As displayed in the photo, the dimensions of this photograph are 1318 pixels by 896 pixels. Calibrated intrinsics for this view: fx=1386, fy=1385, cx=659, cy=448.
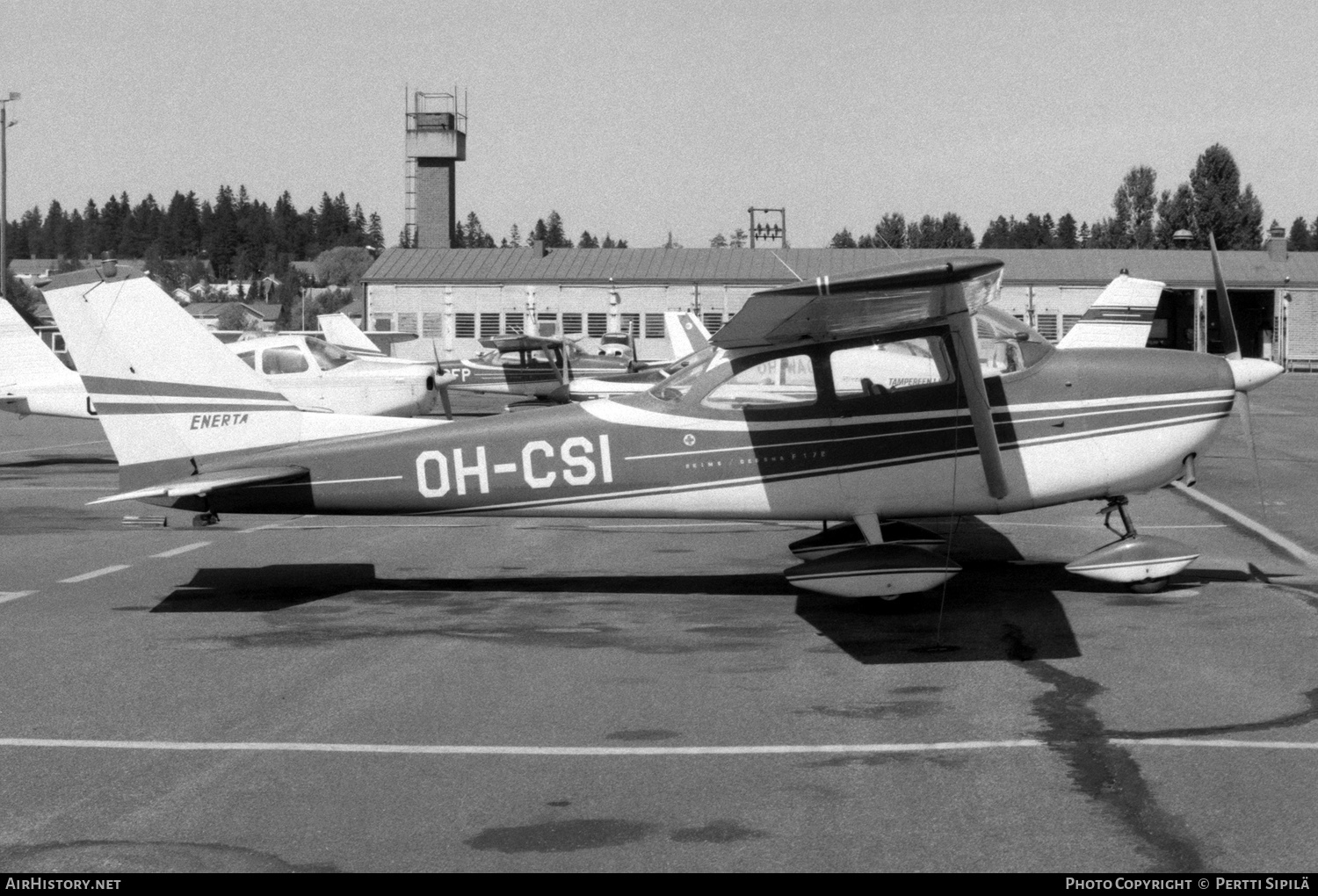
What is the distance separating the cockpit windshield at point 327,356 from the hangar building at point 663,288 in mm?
42692

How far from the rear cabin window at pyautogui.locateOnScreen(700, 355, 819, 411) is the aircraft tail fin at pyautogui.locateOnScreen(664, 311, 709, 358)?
18.9m

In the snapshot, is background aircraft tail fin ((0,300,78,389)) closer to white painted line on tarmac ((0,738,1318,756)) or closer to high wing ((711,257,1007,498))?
high wing ((711,257,1007,498))

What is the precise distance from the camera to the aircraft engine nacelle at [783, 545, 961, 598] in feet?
28.6

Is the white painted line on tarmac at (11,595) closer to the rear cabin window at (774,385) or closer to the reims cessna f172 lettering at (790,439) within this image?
the reims cessna f172 lettering at (790,439)

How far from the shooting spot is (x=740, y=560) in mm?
11523

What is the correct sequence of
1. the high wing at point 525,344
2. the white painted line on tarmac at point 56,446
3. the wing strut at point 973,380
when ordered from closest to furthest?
the wing strut at point 973,380 < the white painted line on tarmac at point 56,446 < the high wing at point 525,344

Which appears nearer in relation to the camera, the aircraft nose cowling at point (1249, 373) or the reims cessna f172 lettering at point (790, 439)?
the reims cessna f172 lettering at point (790, 439)

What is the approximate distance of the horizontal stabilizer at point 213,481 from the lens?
363 inches

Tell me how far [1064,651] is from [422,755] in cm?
377

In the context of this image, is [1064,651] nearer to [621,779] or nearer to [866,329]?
[866,329]

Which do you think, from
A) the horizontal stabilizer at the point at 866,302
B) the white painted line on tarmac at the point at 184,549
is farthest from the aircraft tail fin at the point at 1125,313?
the white painted line on tarmac at the point at 184,549

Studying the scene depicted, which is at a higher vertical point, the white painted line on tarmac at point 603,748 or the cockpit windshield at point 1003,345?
the cockpit windshield at point 1003,345

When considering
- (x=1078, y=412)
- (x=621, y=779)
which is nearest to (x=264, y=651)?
(x=621, y=779)

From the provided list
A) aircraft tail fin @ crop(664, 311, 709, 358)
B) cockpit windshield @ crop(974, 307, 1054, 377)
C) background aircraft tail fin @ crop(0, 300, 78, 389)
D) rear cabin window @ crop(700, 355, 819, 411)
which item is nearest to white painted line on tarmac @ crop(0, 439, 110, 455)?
background aircraft tail fin @ crop(0, 300, 78, 389)
